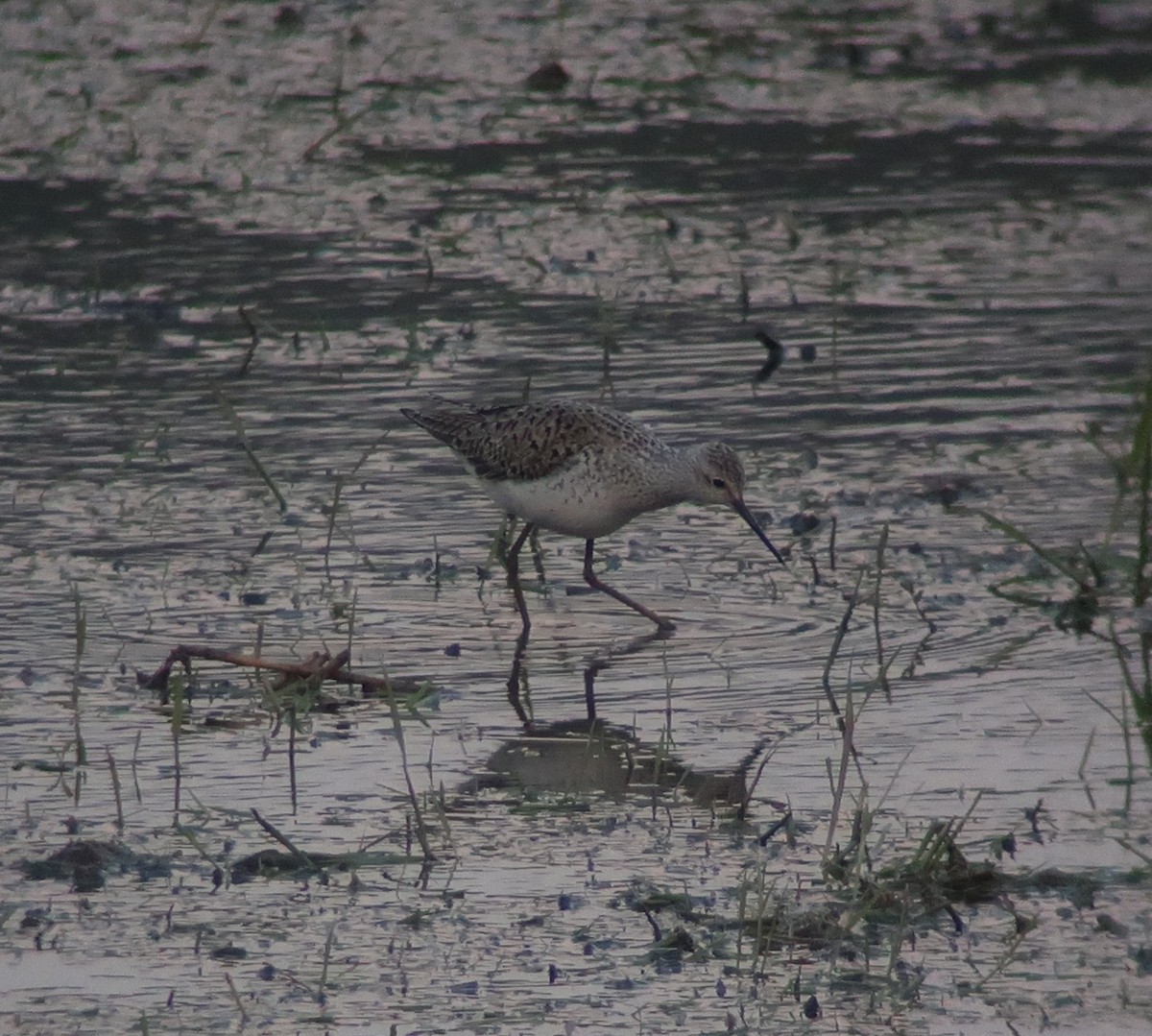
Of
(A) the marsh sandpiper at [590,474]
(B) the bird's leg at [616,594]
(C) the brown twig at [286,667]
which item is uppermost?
(A) the marsh sandpiper at [590,474]

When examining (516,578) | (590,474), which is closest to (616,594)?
(516,578)

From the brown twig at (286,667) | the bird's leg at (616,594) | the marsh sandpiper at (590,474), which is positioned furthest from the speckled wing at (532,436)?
the brown twig at (286,667)

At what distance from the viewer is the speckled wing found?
936cm

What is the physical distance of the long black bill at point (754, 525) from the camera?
917cm

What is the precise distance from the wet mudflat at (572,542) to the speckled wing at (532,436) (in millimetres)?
416

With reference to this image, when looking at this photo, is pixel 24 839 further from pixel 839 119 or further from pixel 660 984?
pixel 839 119

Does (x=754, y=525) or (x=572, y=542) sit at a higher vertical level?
(x=754, y=525)

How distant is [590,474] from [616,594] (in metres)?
0.54

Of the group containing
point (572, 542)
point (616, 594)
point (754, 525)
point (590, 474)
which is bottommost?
point (572, 542)

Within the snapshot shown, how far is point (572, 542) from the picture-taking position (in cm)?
1045

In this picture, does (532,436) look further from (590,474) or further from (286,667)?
(286,667)

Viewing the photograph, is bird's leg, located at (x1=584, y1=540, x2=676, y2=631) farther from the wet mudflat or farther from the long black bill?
the long black bill

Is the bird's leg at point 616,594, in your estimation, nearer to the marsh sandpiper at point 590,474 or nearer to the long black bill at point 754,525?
the marsh sandpiper at point 590,474

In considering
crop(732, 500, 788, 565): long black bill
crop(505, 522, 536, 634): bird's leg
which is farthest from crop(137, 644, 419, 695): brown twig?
crop(732, 500, 788, 565): long black bill
